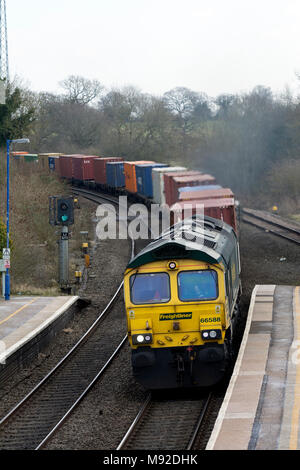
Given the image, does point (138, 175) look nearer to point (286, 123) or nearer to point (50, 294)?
point (286, 123)

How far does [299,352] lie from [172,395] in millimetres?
2941

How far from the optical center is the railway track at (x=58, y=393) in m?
12.3

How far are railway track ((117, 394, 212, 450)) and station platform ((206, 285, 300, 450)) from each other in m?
0.73

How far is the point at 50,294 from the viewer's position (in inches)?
969

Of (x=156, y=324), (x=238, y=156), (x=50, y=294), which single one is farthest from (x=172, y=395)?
(x=238, y=156)

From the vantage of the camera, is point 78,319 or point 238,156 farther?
point 238,156

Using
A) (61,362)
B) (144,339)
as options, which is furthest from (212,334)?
(61,362)

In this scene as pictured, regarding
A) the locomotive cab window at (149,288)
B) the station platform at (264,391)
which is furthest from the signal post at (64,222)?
the locomotive cab window at (149,288)

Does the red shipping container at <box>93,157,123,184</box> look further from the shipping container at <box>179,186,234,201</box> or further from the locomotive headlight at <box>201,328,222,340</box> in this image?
the locomotive headlight at <box>201,328,222,340</box>

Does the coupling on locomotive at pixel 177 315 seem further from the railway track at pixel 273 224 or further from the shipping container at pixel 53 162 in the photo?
the shipping container at pixel 53 162

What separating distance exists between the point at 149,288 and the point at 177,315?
788mm

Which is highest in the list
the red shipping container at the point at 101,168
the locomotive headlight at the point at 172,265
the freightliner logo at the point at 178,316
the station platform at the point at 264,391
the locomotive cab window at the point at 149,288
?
the red shipping container at the point at 101,168

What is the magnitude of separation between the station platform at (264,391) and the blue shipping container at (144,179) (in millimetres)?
24959

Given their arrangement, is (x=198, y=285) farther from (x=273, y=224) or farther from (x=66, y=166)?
(x=66, y=166)
